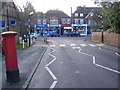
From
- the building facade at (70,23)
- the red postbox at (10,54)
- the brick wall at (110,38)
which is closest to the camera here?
the red postbox at (10,54)

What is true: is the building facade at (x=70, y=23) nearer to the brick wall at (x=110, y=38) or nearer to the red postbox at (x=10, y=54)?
the brick wall at (x=110, y=38)

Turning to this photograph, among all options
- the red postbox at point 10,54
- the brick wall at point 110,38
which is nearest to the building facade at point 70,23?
the brick wall at point 110,38

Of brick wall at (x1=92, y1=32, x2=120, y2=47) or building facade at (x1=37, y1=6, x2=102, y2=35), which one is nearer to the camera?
brick wall at (x1=92, y1=32, x2=120, y2=47)

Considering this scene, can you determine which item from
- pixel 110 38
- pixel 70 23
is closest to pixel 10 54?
pixel 110 38

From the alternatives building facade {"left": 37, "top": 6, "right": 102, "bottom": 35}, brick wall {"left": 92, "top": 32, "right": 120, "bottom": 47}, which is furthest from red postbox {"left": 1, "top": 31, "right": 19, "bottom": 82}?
building facade {"left": 37, "top": 6, "right": 102, "bottom": 35}

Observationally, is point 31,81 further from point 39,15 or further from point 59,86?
point 39,15

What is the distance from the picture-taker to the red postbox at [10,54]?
21.9 feet

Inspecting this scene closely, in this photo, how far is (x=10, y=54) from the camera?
265 inches

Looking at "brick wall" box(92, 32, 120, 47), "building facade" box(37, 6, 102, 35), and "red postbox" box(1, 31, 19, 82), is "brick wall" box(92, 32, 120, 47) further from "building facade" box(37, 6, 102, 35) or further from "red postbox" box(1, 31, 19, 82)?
"building facade" box(37, 6, 102, 35)

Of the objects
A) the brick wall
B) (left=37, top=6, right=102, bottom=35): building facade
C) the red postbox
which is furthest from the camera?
(left=37, top=6, right=102, bottom=35): building facade

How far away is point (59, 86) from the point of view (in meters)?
6.36

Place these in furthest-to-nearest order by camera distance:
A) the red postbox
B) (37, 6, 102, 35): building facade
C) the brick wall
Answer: (37, 6, 102, 35): building facade < the brick wall < the red postbox

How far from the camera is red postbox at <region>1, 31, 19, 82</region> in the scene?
6684 mm

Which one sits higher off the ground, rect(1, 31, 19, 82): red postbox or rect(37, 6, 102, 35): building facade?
rect(37, 6, 102, 35): building facade
